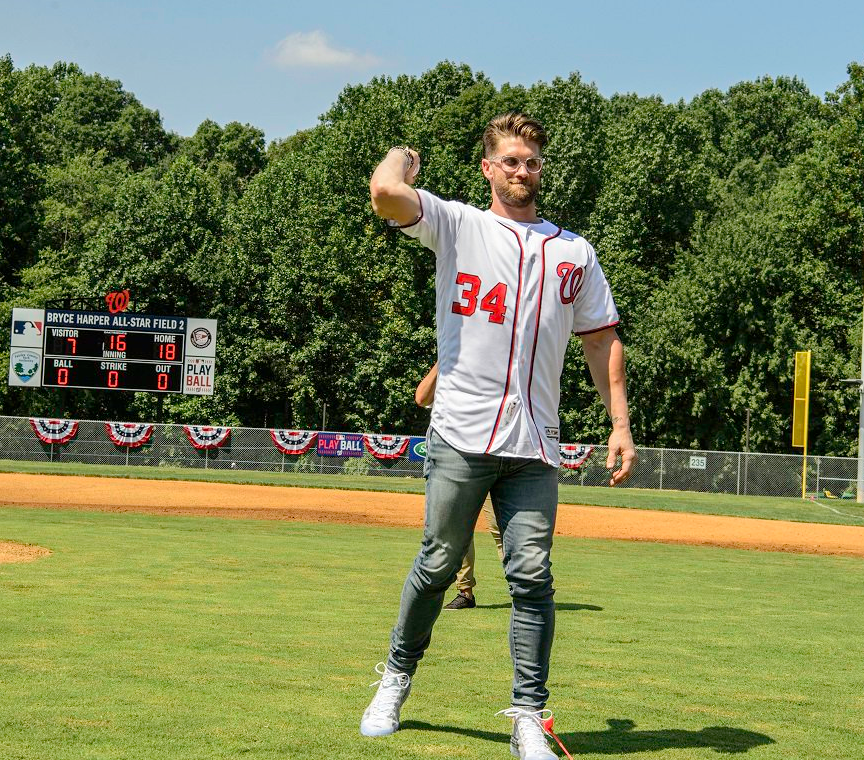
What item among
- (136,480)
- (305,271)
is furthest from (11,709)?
(305,271)

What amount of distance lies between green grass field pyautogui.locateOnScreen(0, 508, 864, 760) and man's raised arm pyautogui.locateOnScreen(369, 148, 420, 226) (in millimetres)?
1951

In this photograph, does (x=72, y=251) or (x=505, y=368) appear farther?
(x=72, y=251)

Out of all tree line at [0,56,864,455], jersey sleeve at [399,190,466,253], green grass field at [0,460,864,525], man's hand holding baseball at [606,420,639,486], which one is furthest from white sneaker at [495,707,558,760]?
tree line at [0,56,864,455]


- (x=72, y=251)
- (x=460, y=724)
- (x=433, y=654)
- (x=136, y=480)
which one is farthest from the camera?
(x=72, y=251)

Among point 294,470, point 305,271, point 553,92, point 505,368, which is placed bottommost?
point 294,470

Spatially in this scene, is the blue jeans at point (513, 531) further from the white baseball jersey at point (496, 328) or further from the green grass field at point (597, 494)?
the green grass field at point (597, 494)

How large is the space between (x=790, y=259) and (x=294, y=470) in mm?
22322

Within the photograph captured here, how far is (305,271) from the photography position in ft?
161

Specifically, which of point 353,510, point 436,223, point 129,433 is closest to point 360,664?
point 436,223

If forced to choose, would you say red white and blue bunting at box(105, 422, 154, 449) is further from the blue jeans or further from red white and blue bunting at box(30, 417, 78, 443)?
the blue jeans

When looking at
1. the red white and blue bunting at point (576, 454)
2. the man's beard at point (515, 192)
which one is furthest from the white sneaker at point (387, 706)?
the red white and blue bunting at point (576, 454)

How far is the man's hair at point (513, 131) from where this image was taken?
14.7ft

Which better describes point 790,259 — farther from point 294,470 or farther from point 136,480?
point 136,480

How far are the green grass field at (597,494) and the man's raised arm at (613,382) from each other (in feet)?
76.2
